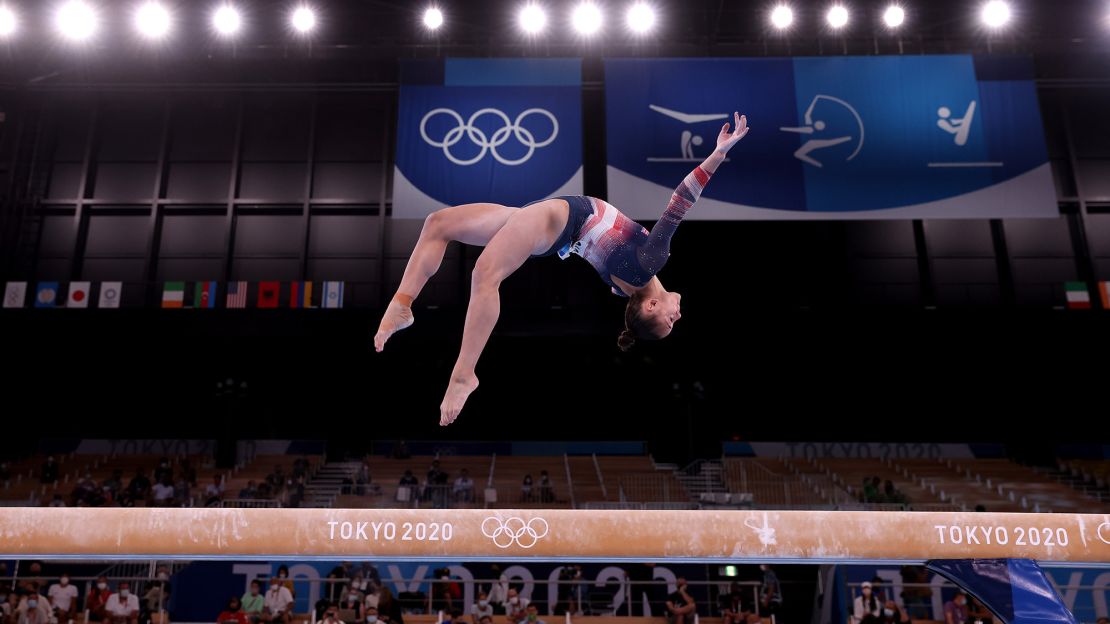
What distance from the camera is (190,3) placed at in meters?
14.8

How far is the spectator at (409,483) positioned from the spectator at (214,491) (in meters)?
3.25

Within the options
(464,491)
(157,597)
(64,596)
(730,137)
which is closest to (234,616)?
(157,597)

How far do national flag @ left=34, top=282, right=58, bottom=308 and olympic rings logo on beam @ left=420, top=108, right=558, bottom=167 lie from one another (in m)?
9.38

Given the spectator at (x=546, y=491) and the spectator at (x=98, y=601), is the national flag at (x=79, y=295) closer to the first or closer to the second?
the spectator at (x=98, y=601)

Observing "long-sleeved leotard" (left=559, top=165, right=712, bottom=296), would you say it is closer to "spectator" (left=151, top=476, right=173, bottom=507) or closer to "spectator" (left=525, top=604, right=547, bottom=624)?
"spectator" (left=525, top=604, right=547, bottom=624)

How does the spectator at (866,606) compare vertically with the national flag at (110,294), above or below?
below

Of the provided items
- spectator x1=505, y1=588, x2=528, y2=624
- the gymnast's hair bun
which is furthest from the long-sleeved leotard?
spectator x1=505, y1=588, x2=528, y2=624

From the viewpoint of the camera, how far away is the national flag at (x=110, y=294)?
54.9 ft

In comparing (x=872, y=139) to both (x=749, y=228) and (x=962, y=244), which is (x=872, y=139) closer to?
(x=749, y=228)

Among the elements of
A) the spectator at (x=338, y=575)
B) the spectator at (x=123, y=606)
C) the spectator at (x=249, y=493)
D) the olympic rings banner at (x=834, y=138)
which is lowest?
the spectator at (x=123, y=606)

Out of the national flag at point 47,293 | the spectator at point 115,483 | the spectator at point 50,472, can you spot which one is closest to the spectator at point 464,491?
the spectator at point 115,483

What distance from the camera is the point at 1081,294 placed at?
16.5 metres

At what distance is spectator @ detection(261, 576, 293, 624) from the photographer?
35.0 ft

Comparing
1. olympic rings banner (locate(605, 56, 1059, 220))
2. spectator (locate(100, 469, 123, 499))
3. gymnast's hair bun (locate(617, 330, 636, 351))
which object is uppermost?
olympic rings banner (locate(605, 56, 1059, 220))
